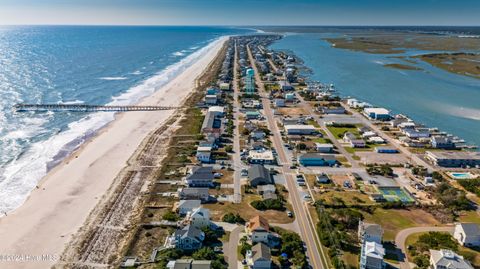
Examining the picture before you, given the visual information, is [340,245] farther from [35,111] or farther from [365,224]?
[35,111]

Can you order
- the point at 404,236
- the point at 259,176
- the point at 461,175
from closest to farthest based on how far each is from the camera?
the point at 404,236 → the point at 259,176 → the point at 461,175

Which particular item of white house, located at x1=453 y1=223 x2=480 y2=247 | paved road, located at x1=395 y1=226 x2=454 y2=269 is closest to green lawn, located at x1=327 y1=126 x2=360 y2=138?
paved road, located at x1=395 y1=226 x2=454 y2=269

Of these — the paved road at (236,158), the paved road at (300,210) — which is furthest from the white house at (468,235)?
the paved road at (236,158)

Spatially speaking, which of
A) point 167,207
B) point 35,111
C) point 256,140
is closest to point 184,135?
point 256,140

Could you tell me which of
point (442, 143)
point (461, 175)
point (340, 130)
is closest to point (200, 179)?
point (340, 130)

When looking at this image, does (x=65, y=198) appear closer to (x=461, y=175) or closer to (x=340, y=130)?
(x=340, y=130)

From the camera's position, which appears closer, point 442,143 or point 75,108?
point 442,143
